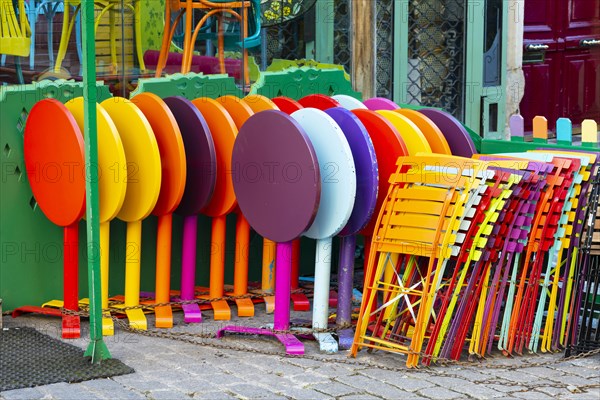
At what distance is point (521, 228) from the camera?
5.80 m

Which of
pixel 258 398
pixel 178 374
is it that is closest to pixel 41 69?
pixel 178 374

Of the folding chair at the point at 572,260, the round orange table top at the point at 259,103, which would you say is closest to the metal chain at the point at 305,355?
the folding chair at the point at 572,260

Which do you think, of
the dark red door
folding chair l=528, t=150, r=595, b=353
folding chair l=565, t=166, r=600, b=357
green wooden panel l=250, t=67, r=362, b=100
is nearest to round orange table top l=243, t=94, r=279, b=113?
green wooden panel l=250, t=67, r=362, b=100

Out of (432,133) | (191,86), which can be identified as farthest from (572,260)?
(191,86)

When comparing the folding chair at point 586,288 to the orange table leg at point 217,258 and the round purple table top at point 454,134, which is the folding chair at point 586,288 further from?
the orange table leg at point 217,258

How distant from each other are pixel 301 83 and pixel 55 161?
6.93 ft

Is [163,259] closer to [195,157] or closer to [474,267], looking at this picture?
[195,157]

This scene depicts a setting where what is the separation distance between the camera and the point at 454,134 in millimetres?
6793

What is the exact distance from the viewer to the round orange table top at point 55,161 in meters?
6.12

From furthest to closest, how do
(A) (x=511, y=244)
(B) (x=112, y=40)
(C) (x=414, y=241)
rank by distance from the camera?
1. (B) (x=112, y=40)
2. (A) (x=511, y=244)
3. (C) (x=414, y=241)

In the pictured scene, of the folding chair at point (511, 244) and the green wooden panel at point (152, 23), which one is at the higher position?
the green wooden panel at point (152, 23)

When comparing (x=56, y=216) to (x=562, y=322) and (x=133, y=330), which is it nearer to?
(x=133, y=330)

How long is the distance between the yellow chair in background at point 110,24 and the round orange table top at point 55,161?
1.14 m

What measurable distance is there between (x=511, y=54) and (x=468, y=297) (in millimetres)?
5443
